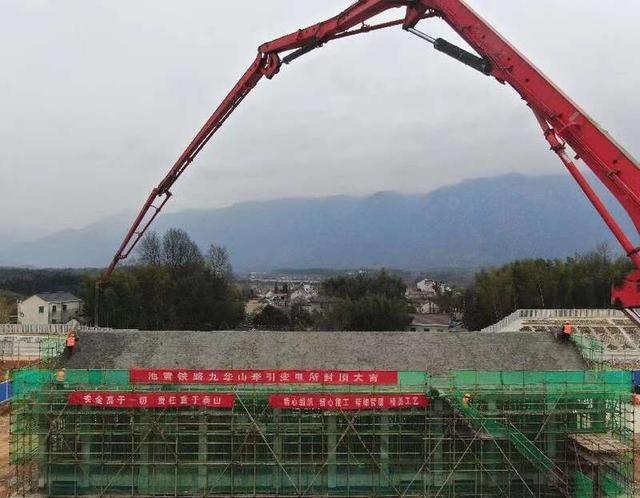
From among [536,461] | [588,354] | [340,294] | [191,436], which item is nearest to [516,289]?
[340,294]

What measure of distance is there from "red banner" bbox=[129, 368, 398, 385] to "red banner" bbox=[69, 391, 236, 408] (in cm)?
69

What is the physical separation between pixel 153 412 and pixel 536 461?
40.7ft

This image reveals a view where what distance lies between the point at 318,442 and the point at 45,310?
189 ft

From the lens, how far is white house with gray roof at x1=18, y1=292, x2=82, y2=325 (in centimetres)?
6762

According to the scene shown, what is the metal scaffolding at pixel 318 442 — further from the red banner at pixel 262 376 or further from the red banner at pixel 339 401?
the red banner at pixel 339 401

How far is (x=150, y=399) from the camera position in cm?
1869

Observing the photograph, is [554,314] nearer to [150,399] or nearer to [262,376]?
[262,376]

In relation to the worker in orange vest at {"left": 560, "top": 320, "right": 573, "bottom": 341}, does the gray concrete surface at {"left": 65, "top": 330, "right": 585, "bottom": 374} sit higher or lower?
lower

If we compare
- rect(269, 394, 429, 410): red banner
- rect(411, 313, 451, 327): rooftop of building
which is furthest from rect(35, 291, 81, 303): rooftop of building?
rect(269, 394, 429, 410): red banner

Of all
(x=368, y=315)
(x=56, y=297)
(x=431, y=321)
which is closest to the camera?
(x=368, y=315)

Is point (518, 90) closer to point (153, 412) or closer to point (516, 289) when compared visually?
point (153, 412)

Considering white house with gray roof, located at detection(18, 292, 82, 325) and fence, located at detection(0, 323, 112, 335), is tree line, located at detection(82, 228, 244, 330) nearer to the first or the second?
fence, located at detection(0, 323, 112, 335)

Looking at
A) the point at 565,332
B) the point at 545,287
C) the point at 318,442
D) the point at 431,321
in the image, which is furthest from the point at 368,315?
the point at 318,442

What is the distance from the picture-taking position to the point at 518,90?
1842 centimetres
